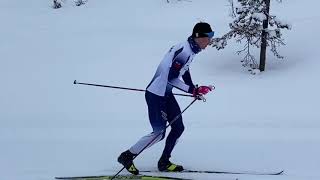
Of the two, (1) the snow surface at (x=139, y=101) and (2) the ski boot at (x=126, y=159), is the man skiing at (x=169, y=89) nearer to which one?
(2) the ski boot at (x=126, y=159)

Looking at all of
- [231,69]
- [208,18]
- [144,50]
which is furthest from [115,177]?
[208,18]

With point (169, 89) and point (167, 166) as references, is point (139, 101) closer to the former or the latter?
point (167, 166)

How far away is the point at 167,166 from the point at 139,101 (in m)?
5.32

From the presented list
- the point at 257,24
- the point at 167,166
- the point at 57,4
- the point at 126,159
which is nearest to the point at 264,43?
the point at 257,24

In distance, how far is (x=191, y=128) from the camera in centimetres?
949

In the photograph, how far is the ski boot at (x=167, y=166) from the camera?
21.9ft

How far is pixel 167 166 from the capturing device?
6.68m

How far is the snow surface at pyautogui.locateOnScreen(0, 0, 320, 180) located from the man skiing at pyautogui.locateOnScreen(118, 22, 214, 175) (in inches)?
22.9

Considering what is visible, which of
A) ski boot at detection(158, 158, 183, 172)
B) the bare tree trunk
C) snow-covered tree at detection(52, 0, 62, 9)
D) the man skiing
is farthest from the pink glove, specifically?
snow-covered tree at detection(52, 0, 62, 9)

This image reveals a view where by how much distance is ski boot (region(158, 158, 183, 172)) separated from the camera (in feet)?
21.9

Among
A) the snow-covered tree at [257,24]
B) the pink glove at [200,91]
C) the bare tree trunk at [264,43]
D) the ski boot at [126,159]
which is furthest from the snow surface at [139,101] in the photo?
the pink glove at [200,91]

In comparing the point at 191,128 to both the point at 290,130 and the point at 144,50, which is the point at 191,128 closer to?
the point at 290,130

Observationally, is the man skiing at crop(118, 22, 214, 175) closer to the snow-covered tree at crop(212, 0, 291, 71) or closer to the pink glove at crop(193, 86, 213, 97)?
the pink glove at crop(193, 86, 213, 97)

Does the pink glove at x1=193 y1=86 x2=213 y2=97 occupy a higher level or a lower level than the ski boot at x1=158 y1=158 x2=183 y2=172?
higher
